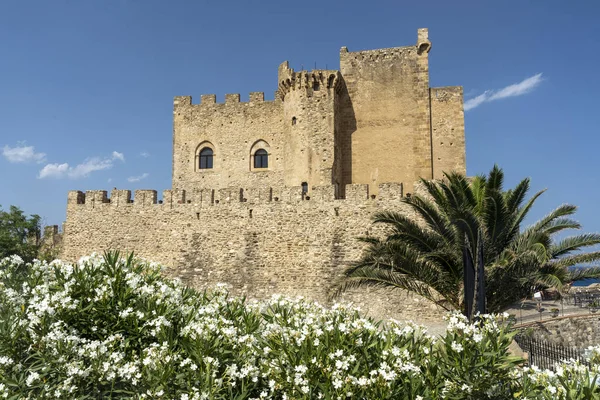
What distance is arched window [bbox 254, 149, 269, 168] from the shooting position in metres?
23.7

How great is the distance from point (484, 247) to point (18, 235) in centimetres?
2163

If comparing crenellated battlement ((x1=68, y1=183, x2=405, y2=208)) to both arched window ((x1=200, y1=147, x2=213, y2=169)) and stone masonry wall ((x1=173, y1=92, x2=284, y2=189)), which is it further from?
arched window ((x1=200, y1=147, x2=213, y2=169))

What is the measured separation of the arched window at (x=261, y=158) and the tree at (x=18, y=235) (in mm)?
10578

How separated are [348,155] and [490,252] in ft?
39.8

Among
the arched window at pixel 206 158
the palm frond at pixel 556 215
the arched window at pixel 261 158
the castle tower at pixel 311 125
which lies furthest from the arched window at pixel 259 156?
the palm frond at pixel 556 215

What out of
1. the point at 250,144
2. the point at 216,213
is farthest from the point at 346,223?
the point at 250,144

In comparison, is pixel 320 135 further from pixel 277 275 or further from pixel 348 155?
pixel 277 275

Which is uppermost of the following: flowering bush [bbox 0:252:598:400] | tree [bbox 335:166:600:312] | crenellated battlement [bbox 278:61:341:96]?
crenellated battlement [bbox 278:61:341:96]

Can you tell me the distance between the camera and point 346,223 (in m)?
16.8

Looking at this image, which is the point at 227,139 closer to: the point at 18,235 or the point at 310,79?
the point at 310,79

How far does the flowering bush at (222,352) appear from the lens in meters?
4.46

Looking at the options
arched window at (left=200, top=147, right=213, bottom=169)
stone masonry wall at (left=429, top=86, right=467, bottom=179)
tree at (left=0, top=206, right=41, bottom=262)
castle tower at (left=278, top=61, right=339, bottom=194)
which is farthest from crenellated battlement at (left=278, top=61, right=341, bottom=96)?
tree at (left=0, top=206, right=41, bottom=262)

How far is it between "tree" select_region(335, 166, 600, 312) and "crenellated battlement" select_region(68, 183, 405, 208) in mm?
5421

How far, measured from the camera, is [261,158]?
938 inches
